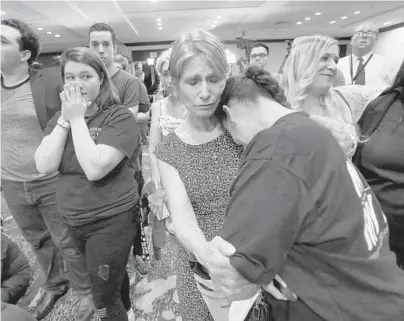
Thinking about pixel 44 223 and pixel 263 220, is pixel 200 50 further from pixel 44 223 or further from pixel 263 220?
pixel 44 223

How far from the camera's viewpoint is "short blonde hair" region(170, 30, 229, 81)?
1.01 m

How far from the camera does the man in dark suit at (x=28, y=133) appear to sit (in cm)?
179

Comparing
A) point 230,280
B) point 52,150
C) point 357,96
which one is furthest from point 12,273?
point 357,96

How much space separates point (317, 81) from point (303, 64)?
4.2 inches

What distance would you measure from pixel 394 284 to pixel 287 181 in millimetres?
354

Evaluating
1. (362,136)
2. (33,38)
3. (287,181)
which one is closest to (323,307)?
(287,181)

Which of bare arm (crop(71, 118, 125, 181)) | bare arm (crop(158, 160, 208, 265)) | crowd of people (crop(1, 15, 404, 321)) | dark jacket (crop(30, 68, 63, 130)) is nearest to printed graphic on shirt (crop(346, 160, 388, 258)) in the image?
crowd of people (crop(1, 15, 404, 321))

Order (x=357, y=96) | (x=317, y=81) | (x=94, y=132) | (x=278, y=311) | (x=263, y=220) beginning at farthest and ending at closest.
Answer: (x=357, y=96)
(x=317, y=81)
(x=94, y=132)
(x=278, y=311)
(x=263, y=220)

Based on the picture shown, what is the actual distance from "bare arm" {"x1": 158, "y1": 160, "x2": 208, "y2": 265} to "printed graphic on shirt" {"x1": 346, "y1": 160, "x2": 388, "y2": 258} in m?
0.45

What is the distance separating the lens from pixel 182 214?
107 cm

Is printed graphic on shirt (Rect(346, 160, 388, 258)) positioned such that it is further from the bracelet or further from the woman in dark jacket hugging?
the bracelet

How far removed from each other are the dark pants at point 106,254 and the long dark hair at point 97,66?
0.54m

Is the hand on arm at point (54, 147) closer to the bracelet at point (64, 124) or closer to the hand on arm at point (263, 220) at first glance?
the bracelet at point (64, 124)

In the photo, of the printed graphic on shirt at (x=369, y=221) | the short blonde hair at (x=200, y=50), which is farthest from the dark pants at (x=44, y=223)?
the printed graphic on shirt at (x=369, y=221)
